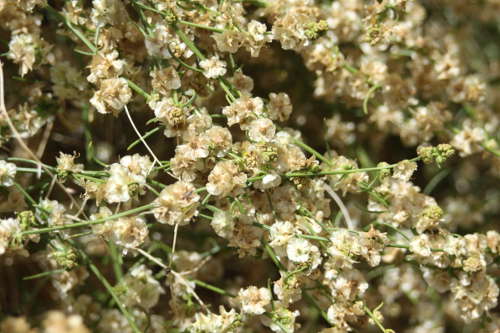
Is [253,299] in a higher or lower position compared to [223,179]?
lower

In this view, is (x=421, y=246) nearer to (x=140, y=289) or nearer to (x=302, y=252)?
(x=302, y=252)

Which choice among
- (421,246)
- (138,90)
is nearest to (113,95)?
(138,90)

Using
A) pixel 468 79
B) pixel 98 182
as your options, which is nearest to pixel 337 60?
pixel 468 79

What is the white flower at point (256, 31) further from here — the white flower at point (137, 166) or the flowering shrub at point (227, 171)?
the white flower at point (137, 166)

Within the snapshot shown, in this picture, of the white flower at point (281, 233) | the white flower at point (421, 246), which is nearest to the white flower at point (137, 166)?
the white flower at point (281, 233)

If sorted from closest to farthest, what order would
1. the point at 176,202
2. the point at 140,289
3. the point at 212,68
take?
the point at 176,202 → the point at 212,68 → the point at 140,289

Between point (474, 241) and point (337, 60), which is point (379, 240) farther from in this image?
point (337, 60)

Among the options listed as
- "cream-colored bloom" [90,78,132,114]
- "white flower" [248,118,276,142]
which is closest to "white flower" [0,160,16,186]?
"cream-colored bloom" [90,78,132,114]
